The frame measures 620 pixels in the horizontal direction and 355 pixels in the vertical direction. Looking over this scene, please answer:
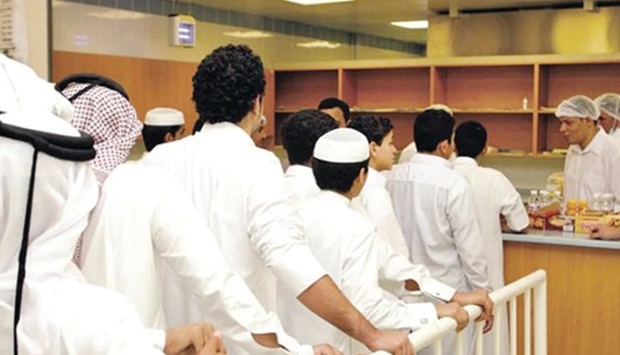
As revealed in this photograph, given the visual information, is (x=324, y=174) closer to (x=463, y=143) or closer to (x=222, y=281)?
(x=222, y=281)

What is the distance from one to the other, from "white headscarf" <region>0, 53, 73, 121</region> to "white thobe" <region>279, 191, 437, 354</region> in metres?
1.11

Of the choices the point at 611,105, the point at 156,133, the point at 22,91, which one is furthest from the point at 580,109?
the point at 22,91

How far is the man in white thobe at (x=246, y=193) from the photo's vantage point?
1.75 metres

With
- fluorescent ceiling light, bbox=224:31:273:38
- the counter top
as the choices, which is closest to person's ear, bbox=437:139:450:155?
the counter top

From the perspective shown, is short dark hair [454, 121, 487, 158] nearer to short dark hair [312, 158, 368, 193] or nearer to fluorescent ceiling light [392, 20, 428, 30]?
short dark hair [312, 158, 368, 193]

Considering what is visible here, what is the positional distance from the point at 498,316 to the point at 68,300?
4.82 feet

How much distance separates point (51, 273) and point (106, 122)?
1.82 feet

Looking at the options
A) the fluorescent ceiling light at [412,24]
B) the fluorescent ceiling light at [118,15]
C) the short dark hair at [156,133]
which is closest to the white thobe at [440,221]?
the short dark hair at [156,133]

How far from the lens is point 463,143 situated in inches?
139

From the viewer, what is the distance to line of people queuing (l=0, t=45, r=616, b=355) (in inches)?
38.2

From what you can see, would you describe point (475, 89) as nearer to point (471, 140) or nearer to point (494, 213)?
point (471, 140)

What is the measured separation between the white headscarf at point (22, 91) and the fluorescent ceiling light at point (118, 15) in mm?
4241

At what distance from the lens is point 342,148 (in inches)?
81.7

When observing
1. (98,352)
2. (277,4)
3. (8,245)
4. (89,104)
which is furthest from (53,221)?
(277,4)
